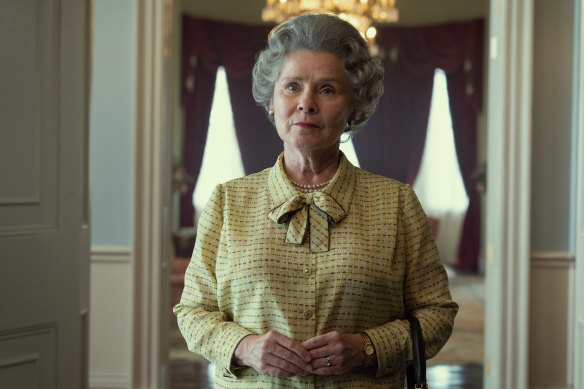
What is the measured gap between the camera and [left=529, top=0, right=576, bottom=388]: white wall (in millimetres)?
4066

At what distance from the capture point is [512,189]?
13.2 ft

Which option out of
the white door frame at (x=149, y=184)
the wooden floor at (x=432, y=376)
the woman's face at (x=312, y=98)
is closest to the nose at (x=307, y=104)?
the woman's face at (x=312, y=98)

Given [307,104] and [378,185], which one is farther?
[378,185]

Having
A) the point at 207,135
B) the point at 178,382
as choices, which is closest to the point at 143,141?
the point at 178,382

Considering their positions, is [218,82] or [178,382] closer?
[178,382]

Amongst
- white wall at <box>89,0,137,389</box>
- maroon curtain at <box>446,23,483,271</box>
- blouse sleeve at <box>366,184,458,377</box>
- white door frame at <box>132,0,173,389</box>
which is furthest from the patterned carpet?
blouse sleeve at <box>366,184,458,377</box>

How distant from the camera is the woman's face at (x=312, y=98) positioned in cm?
153

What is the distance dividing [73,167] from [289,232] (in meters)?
1.08

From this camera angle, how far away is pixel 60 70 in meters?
2.30

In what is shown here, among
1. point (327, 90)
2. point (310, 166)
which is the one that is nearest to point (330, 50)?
point (327, 90)

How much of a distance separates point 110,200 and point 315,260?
2853 millimetres

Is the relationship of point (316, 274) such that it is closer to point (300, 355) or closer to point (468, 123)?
point (300, 355)

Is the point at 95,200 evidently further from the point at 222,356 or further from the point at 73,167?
the point at 222,356

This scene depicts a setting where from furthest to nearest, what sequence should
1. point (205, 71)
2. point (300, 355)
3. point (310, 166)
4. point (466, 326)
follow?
point (205, 71), point (466, 326), point (310, 166), point (300, 355)
